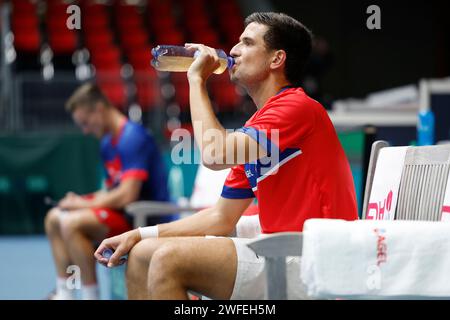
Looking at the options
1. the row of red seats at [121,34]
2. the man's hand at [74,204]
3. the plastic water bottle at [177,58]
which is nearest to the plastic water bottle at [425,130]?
the plastic water bottle at [177,58]

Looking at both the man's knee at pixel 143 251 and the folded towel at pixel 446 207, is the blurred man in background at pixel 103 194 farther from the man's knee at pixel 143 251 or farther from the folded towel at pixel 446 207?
the folded towel at pixel 446 207

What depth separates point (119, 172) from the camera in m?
6.27

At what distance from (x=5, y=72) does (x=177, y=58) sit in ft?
25.0

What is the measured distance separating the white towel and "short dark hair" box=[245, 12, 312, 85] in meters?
0.85

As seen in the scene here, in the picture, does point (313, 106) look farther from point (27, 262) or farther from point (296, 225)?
point (27, 262)

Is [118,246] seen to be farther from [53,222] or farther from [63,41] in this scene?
[63,41]

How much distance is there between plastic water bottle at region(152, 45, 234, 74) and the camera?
3.15 m

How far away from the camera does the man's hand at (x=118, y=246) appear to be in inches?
119

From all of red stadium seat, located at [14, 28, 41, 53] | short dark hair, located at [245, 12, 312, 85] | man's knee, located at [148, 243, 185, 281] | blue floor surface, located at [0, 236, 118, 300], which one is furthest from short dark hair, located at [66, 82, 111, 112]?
red stadium seat, located at [14, 28, 41, 53]

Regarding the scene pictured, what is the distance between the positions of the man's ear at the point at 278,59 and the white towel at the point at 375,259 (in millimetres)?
836

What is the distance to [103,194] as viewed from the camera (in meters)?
6.14

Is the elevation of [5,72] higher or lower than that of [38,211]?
higher

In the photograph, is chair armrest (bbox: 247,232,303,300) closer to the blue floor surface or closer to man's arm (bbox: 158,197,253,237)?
man's arm (bbox: 158,197,253,237)
